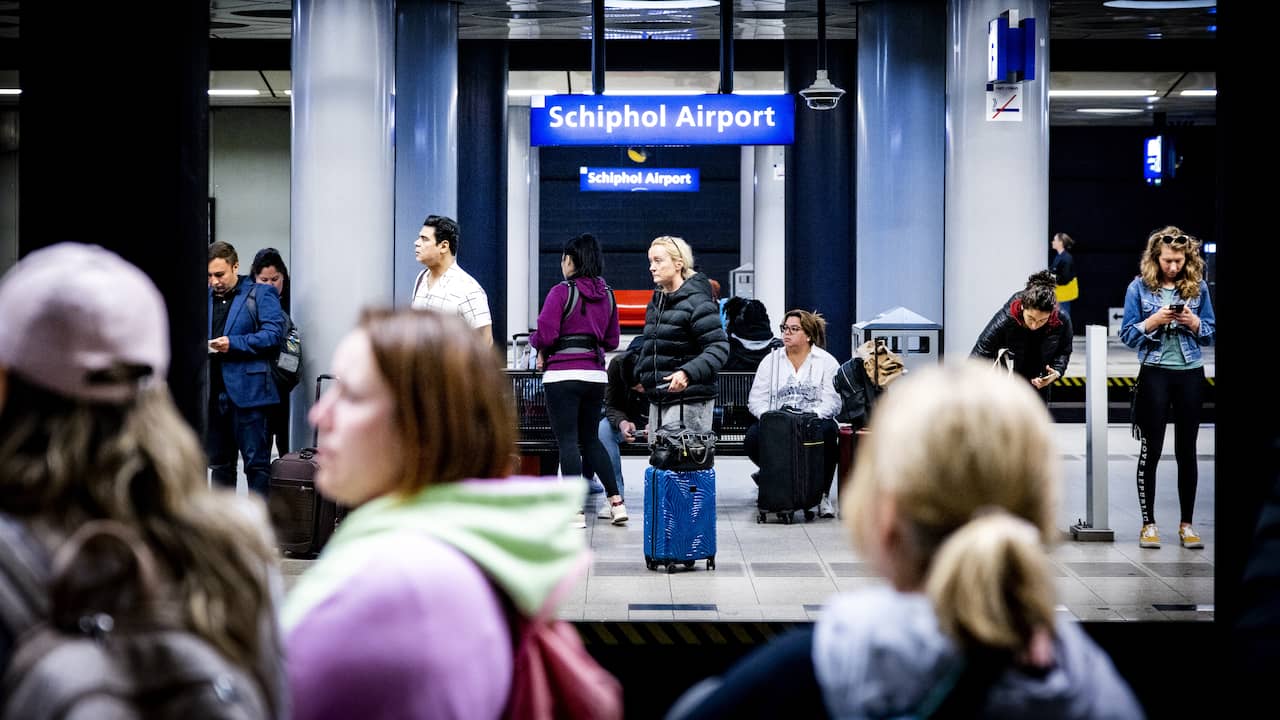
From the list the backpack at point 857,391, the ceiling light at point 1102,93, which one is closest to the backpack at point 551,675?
the backpack at point 857,391

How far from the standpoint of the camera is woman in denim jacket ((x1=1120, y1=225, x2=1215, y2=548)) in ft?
24.0

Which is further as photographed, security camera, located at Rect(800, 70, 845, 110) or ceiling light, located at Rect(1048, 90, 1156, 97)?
ceiling light, located at Rect(1048, 90, 1156, 97)

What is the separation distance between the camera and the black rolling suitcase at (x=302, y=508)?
284 inches

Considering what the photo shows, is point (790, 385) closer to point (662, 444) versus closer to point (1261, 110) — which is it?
point (662, 444)

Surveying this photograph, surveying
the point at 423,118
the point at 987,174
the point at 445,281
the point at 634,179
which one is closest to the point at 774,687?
the point at 445,281

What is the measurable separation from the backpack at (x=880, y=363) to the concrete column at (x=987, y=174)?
1443mm

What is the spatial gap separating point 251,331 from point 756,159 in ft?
55.3

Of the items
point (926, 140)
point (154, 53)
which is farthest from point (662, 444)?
point (926, 140)

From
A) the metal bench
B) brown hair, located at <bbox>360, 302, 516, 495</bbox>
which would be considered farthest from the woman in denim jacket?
brown hair, located at <bbox>360, 302, 516, 495</bbox>

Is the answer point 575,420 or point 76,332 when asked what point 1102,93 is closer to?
point 575,420

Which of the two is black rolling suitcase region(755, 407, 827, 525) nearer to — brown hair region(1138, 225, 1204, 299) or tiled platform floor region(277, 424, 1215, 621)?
tiled platform floor region(277, 424, 1215, 621)

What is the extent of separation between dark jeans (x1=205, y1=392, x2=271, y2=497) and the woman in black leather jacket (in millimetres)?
4105

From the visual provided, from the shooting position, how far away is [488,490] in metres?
1.70

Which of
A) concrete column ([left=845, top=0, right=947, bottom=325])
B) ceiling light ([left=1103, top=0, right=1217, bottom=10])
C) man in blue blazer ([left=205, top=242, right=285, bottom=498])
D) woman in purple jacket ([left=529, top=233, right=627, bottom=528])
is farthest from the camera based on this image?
ceiling light ([left=1103, top=0, right=1217, bottom=10])
